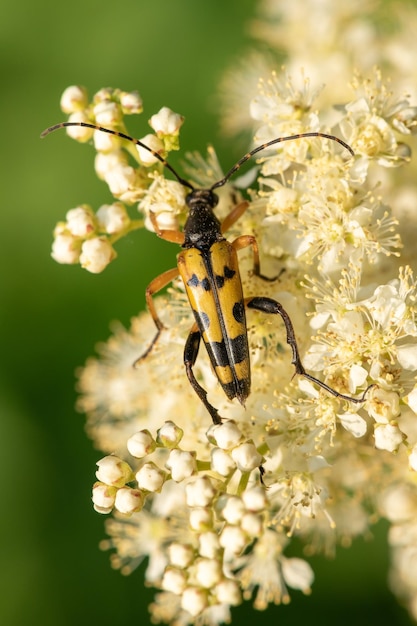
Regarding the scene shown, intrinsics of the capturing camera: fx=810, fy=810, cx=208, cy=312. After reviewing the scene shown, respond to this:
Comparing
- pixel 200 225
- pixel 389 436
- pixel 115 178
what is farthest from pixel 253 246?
pixel 389 436

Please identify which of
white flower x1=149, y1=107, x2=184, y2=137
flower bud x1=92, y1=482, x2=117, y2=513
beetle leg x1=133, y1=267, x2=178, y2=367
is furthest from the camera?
beetle leg x1=133, y1=267, x2=178, y2=367

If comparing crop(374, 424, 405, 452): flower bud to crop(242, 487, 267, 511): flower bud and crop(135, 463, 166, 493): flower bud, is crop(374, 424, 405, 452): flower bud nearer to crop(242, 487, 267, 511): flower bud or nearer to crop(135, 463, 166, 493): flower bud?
crop(242, 487, 267, 511): flower bud

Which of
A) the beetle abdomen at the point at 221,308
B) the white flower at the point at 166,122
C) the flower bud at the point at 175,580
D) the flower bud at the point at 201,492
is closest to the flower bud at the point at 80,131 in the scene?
the white flower at the point at 166,122

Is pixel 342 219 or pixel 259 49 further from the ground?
pixel 259 49

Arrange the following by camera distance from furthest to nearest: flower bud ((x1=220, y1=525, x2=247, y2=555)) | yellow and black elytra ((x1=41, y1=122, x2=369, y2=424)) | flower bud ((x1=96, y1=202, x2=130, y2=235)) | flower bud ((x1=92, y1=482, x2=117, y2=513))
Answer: flower bud ((x1=96, y1=202, x2=130, y2=235)) < yellow and black elytra ((x1=41, y1=122, x2=369, y2=424)) < flower bud ((x1=92, y1=482, x2=117, y2=513)) < flower bud ((x1=220, y1=525, x2=247, y2=555))

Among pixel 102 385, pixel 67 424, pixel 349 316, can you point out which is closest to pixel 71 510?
pixel 67 424

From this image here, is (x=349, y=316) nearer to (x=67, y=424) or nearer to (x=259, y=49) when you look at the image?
(x=67, y=424)

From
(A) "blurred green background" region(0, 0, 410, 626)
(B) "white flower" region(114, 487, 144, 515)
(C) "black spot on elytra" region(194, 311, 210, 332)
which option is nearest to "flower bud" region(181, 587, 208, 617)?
(B) "white flower" region(114, 487, 144, 515)
